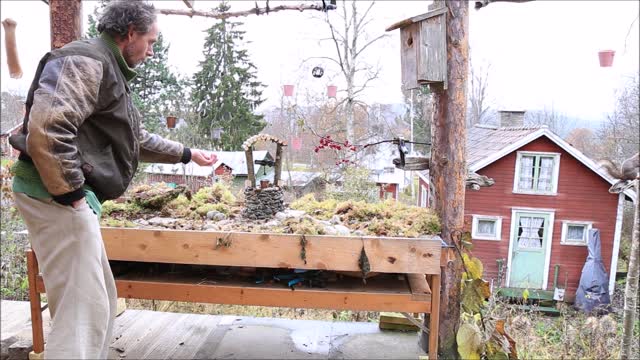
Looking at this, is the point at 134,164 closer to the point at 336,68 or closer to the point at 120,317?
the point at 120,317

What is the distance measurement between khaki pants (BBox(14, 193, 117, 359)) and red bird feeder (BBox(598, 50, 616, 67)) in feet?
14.6

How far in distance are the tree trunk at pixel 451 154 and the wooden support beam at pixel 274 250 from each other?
39 cm

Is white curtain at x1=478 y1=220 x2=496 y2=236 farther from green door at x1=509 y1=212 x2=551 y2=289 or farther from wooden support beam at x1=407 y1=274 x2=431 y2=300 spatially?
wooden support beam at x1=407 y1=274 x2=431 y2=300

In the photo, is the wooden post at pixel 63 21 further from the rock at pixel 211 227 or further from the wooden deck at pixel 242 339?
the wooden deck at pixel 242 339

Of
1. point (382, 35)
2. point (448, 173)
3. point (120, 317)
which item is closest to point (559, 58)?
point (382, 35)

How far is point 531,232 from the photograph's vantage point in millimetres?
7875

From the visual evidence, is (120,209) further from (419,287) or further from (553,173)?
(553,173)

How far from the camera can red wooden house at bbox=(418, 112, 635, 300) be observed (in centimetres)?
771

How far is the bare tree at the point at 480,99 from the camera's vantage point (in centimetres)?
906

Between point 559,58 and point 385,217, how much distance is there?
20.6 ft

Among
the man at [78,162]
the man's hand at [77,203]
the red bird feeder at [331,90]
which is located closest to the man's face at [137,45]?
the man at [78,162]

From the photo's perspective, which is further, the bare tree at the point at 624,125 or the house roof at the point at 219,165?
the bare tree at the point at 624,125

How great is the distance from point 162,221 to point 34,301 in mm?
616

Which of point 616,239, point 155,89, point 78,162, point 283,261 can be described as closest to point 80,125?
point 78,162
